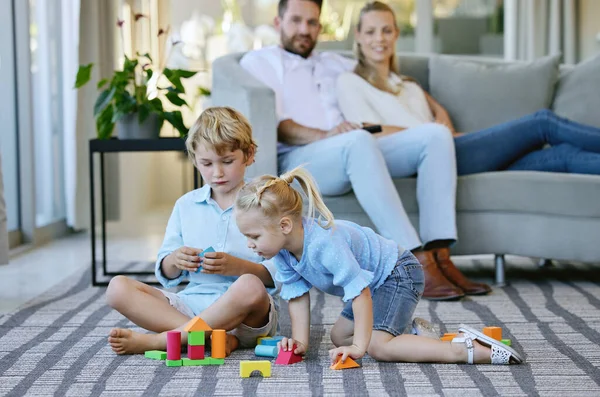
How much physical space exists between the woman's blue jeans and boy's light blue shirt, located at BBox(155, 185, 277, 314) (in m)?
1.23

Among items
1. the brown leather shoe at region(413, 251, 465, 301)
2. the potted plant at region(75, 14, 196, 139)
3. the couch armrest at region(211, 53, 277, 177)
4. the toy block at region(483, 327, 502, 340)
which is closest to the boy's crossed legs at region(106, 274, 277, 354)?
the toy block at region(483, 327, 502, 340)

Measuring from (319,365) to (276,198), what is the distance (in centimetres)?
35

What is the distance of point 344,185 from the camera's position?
276 cm

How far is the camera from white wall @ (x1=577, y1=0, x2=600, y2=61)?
6.19 meters

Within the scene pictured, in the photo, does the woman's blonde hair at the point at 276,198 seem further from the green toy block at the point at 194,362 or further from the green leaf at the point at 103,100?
the green leaf at the point at 103,100

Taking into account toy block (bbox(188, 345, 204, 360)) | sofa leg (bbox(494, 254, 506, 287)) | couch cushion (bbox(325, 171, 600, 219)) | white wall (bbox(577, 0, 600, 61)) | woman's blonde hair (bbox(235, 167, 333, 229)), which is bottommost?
sofa leg (bbox(494, 254, 506, 287))

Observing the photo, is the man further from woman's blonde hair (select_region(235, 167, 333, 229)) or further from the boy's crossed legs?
woman's blonde hair (select_region(235, 167, 333, 229))

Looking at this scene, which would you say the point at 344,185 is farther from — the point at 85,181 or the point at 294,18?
the point at 85,181

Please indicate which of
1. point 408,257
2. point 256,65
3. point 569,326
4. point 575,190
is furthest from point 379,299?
point 256,65

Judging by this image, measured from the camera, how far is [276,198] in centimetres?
167

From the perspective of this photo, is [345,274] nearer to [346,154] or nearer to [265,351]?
[265,351]

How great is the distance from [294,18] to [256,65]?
0.22 m

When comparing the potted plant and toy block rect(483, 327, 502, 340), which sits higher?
the potted plant

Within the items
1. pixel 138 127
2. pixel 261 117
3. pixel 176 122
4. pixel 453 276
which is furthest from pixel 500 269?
A: pixel 138 127
